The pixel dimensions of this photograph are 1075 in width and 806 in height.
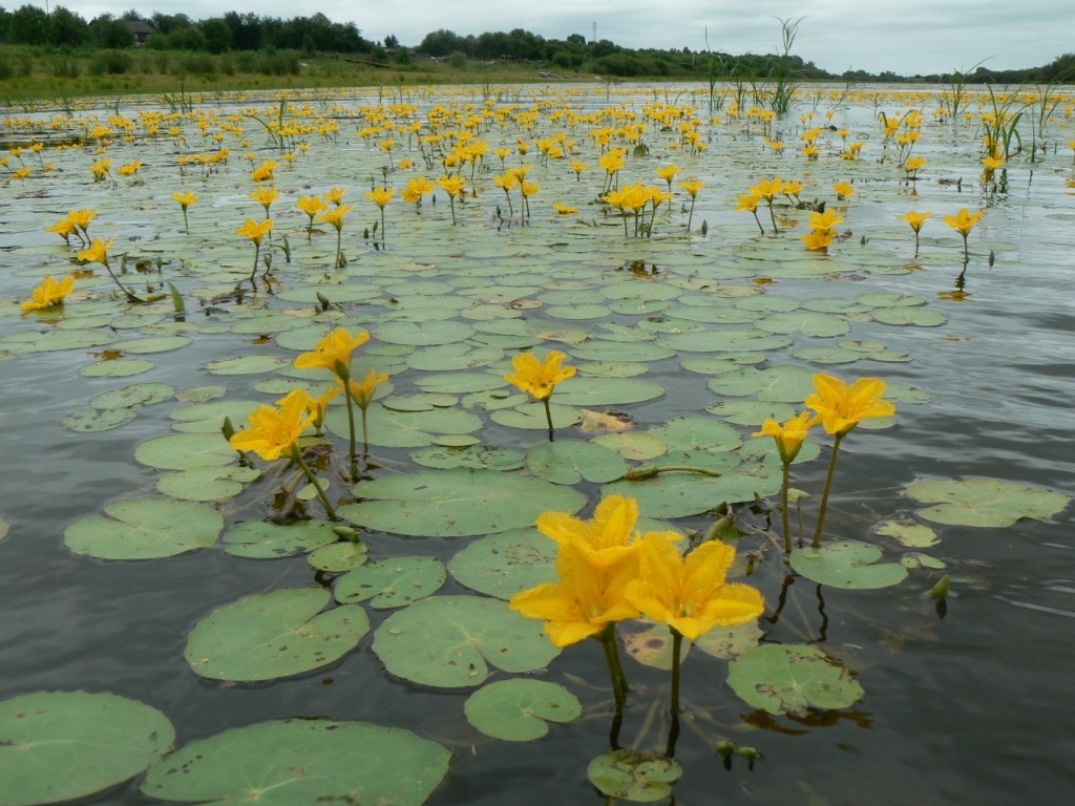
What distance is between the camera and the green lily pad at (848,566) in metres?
1.74

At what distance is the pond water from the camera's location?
1.38m

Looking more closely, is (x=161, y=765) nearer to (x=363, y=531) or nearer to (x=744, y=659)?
(x=363, y=531)

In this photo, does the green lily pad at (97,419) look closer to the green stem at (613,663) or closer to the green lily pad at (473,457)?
the green lily pad at (473,457)

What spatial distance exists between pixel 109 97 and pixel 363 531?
90.3 ft

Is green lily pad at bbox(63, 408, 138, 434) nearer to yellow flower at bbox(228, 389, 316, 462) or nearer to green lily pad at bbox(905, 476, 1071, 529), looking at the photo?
yellow flower at bbox(228, 389, 316, 462)

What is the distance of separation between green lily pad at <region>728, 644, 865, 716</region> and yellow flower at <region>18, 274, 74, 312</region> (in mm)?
3816

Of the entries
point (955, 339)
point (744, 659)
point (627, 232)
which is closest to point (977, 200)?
point (627, 232)

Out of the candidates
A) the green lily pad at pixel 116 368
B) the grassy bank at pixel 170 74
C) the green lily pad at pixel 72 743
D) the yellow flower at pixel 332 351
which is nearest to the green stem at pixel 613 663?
the green lily pad at pixel 72 743

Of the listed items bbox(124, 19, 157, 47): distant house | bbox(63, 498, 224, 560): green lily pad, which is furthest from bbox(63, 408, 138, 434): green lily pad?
bbox(124, 19, 157, 47): distant house

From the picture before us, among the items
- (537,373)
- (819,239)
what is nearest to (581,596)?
(537,373)

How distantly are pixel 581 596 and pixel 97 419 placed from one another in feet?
7.22

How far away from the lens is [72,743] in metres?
1.35

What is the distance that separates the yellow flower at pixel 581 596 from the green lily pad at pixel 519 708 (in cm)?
30

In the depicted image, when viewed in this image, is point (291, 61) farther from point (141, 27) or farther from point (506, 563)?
point (141, 27)
